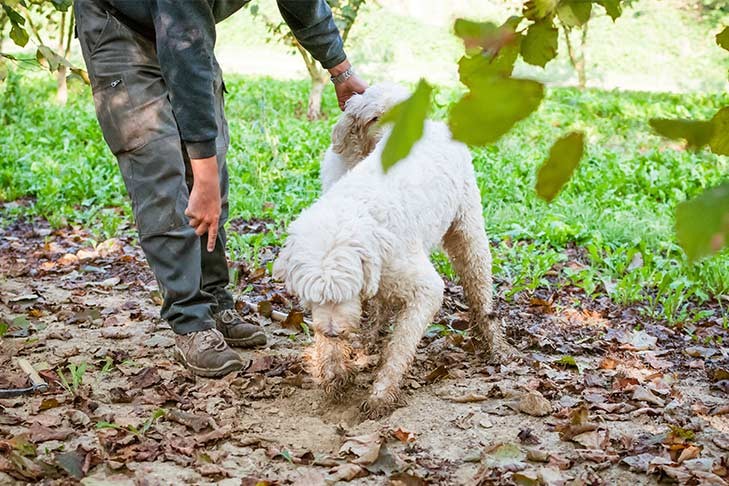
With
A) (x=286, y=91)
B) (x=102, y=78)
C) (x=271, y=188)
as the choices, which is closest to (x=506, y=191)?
(x=271, y=188)

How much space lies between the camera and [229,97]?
531 inches

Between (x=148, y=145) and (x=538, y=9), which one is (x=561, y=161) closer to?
(x=538, y=9)

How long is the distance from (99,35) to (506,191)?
15.7ft

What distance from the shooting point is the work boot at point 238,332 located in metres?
4.02

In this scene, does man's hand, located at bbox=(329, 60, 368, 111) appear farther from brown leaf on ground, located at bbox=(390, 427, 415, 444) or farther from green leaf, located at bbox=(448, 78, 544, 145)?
green leaf, located at bbox=(448, 78, 544, 145)

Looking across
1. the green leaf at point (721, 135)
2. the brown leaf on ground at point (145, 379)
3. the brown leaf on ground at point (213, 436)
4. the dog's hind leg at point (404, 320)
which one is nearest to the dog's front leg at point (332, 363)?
the dog's hind leg at point (404, 320)

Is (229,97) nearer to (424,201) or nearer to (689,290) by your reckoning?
(689,290)

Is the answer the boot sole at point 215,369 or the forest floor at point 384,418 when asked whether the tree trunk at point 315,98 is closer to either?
the forest floor at point 384,418

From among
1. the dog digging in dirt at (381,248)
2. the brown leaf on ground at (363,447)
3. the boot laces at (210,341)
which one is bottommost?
the brown leaf on ground at (363,447)

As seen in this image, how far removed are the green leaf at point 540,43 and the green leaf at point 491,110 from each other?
25 centimetres

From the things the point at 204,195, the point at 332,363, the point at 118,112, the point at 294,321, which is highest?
the point at 118,112

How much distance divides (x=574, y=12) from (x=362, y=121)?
2810mm

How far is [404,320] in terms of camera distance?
330 cm

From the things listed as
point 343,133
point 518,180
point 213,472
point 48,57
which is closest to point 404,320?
point 213,472
